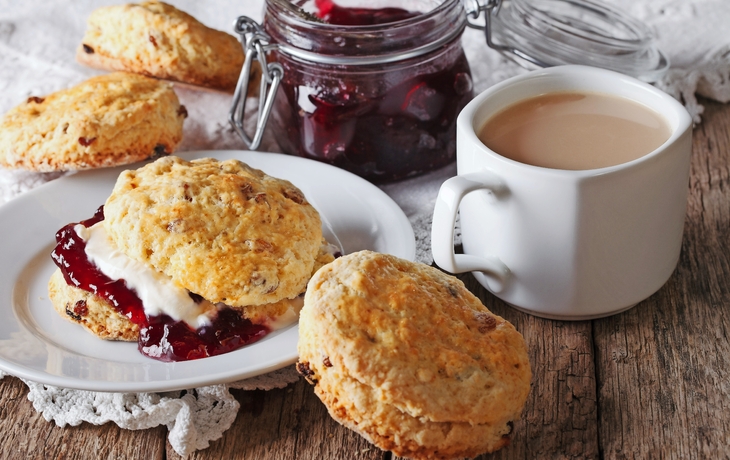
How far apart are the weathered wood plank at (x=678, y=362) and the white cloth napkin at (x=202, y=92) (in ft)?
1.62

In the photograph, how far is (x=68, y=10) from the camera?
2.88 metres

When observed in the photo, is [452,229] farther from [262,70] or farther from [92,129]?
[92,129]

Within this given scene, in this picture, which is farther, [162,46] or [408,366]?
[162,46]

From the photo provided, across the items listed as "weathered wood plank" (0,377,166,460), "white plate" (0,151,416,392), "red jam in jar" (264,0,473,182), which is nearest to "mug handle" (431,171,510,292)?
"white plate" (0,151,416,392)

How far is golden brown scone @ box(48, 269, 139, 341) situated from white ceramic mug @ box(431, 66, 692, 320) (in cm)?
64

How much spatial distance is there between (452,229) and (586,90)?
1.61 feet

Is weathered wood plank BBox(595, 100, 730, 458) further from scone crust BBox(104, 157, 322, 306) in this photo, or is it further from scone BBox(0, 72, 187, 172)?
scone BBox(0, 72, 187, 172)

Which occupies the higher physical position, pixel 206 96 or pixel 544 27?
pixel 544 27

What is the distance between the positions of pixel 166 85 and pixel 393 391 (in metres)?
1.30

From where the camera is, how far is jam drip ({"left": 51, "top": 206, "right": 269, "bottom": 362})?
1.49 metres

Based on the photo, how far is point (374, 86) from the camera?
1.96 metres

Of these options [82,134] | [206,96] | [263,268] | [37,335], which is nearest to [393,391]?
[263,268]

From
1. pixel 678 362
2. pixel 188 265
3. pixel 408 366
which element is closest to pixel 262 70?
pixel 188 265

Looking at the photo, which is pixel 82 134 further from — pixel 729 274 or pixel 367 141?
pixel 729 274
